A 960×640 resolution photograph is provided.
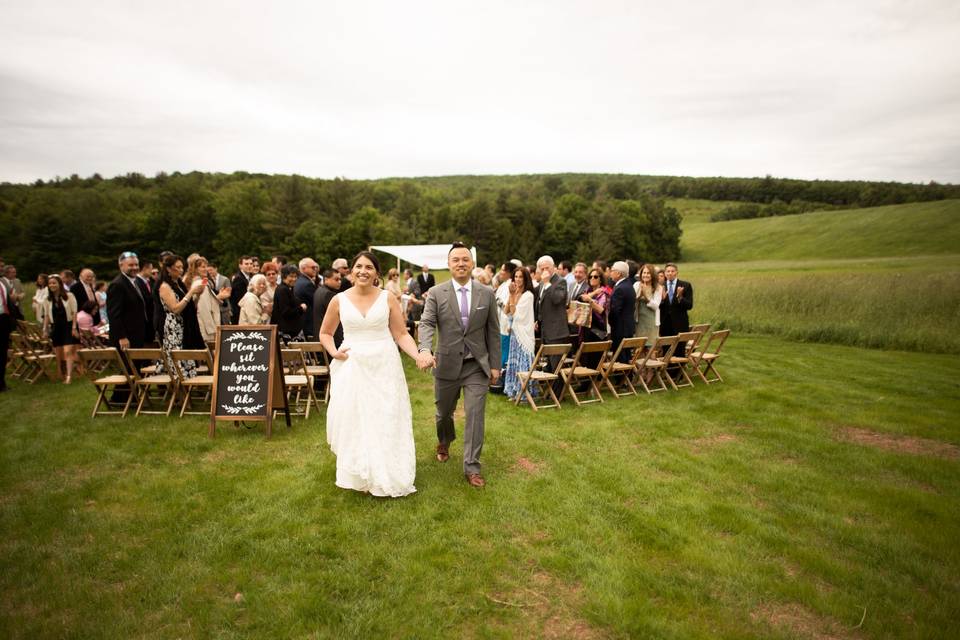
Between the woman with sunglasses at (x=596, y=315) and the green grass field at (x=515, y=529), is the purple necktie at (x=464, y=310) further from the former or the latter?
the woman with sunglasses at (x=596, y=315)

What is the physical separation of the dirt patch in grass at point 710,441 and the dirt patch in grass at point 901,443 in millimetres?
1613

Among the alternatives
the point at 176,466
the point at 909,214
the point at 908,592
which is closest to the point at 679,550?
the point at 908,592

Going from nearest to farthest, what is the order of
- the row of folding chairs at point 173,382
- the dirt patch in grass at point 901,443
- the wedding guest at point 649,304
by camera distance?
the dirt patch in grass at point 901,443, the row of folding chairs at point 173,382, the wedding guest at point 649,304

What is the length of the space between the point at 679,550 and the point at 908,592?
161 cm

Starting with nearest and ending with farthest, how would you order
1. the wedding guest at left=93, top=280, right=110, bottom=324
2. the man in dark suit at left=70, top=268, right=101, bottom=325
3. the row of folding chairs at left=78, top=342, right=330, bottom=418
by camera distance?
1. the row of folding chairs at left=78, top=342, right=330, bottom=418
2. the man in dark suit at left=70, top=268, right=101, bottom=325
3. the wedding guest at left=93, top=280, right=110, bottom=324

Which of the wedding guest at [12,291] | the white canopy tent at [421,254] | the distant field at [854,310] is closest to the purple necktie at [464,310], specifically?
the wedding guest at [12,291]

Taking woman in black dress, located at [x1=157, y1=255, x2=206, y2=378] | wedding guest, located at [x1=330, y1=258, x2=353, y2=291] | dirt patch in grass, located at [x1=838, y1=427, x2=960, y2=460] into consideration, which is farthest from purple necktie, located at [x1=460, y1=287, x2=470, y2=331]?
dirt patch in grass, located at [x1=838, y1=427, x2=960, y2=460]

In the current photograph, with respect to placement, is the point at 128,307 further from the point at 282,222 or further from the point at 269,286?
the point at 282,222

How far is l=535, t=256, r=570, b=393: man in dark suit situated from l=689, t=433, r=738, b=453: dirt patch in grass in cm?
255

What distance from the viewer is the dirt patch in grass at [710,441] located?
265 inches

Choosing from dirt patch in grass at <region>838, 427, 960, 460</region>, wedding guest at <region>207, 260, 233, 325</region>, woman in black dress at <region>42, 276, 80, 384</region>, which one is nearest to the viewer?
dirt patch in grass at <region>838, 427, 960, 460</region>

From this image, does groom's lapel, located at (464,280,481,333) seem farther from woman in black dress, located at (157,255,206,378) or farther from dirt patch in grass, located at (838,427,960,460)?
dirt patch in grass, located at (838,427,960,460)

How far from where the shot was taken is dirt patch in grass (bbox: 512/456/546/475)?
19.1 feet

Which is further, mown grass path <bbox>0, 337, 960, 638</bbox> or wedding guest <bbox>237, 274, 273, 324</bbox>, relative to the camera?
wedding guest <bbox>237, 274, 273, 324</bbox>
